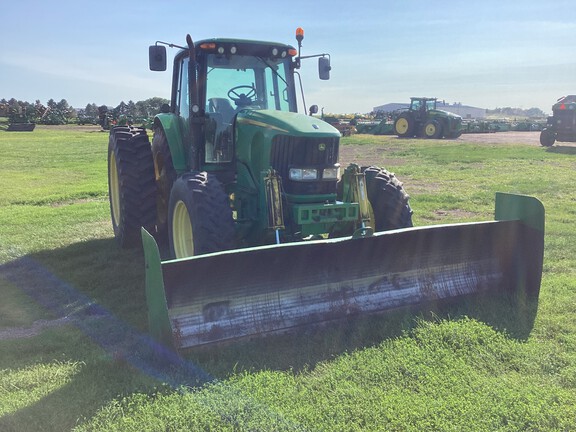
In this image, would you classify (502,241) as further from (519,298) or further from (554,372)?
(554,372)

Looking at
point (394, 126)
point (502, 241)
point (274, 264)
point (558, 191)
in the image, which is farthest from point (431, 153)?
point (274, 264)

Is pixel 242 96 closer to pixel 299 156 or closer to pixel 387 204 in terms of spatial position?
pixel 299 156

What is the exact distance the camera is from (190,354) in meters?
3.54

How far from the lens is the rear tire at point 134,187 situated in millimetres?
6121

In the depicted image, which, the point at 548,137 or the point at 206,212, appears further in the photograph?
the point at 548,137

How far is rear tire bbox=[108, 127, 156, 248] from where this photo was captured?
6121 millimetres

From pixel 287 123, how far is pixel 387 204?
4.49ft

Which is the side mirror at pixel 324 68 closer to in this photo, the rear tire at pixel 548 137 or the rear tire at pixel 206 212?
the rear tire at pixel 206 212

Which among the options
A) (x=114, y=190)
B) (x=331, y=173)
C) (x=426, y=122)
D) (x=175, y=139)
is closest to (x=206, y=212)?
(x=331, y=173)

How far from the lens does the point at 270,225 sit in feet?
15.1

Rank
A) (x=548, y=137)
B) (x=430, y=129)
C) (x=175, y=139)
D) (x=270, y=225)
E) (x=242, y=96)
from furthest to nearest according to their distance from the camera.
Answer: (x=430, y=129)
(x=548, y=137)
(x=175, y=139)
(x=242, y=96)
(x=270, y=225)

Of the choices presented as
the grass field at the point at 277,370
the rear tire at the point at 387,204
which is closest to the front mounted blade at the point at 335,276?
the grass field at the point at 277,370

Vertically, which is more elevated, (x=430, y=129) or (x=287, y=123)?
(x=430, y=129)

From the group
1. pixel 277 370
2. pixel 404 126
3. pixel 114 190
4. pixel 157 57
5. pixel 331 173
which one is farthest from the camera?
pixel 404 126
